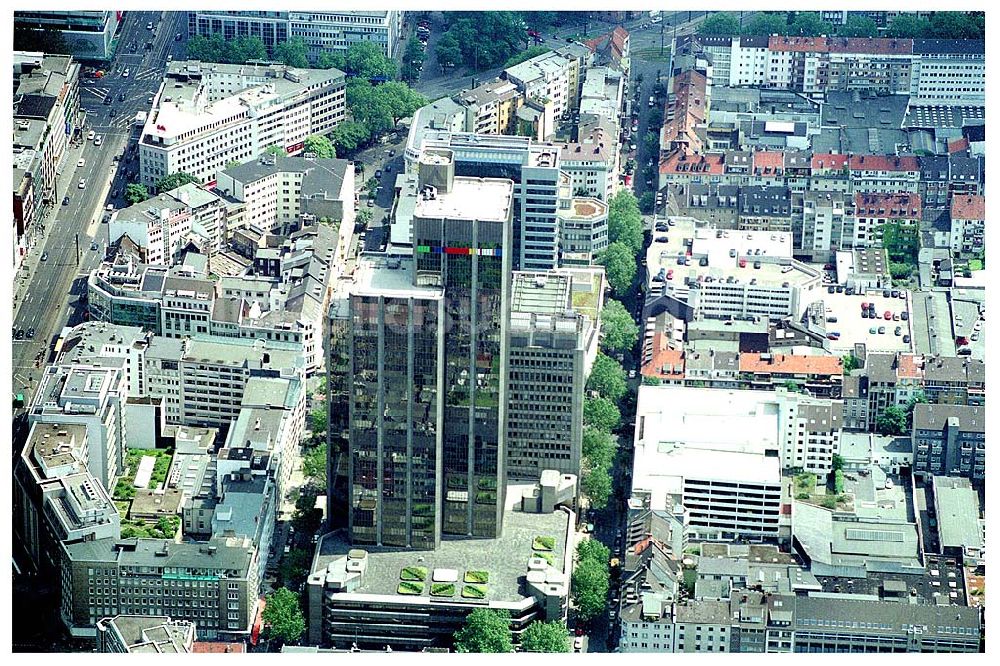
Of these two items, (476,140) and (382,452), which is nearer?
(382,452)

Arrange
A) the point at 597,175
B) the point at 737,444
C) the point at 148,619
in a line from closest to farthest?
the point at 148,619, the point at 737,444, the point at 597,175

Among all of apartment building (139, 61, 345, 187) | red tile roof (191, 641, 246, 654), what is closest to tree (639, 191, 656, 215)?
apartment building (139, 61, 345, 187)

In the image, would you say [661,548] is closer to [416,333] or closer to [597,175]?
[416,333]

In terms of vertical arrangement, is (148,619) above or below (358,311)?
below

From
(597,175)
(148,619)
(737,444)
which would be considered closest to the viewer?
(148,619)

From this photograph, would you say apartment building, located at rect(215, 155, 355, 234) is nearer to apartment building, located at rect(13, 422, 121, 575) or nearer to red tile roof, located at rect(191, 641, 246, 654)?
apartment building, located at rect(13, 422, 121, 575)

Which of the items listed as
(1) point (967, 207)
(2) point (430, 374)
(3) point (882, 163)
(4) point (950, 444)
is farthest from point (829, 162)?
(2) point (430, 374)

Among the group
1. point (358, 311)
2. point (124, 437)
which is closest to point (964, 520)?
point (358, 311)
